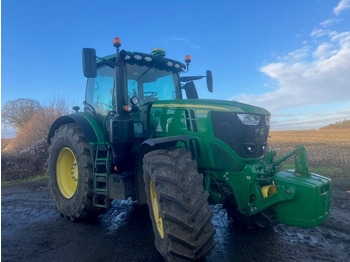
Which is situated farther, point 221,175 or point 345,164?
point 345,164

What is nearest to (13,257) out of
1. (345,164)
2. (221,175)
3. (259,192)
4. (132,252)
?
(132,252)

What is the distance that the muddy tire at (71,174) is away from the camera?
4535 millimetres

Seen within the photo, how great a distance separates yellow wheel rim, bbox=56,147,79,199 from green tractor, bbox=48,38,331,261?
0.02 meters

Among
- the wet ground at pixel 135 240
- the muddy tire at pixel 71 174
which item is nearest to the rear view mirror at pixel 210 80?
the wet ground at pixel 135 240

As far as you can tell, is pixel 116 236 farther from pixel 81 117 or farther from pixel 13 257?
pixel 81 117

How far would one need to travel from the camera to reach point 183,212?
8.73 feet

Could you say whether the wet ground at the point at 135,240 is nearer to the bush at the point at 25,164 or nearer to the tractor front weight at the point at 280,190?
the tractor front weight at the point at 280,190

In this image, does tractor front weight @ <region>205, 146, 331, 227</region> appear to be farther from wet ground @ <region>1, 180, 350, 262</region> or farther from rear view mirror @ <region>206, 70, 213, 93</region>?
rear view mirror @ <region>206, 70, 213, 93</region>

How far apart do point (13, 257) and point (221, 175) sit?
303 cm

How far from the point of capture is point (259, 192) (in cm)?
328

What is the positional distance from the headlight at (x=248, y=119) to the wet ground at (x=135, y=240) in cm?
165

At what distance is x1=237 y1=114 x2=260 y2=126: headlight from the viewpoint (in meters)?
3.63

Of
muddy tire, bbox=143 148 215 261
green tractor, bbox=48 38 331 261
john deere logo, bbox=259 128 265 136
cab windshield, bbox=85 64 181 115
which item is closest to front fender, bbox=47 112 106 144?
green tractor, bbox=48 38 331 261

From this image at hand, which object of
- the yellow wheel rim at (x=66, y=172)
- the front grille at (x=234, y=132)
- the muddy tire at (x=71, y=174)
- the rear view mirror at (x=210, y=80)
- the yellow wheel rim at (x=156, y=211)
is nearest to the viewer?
the yellow wheel rim at (x=156, y=211)
